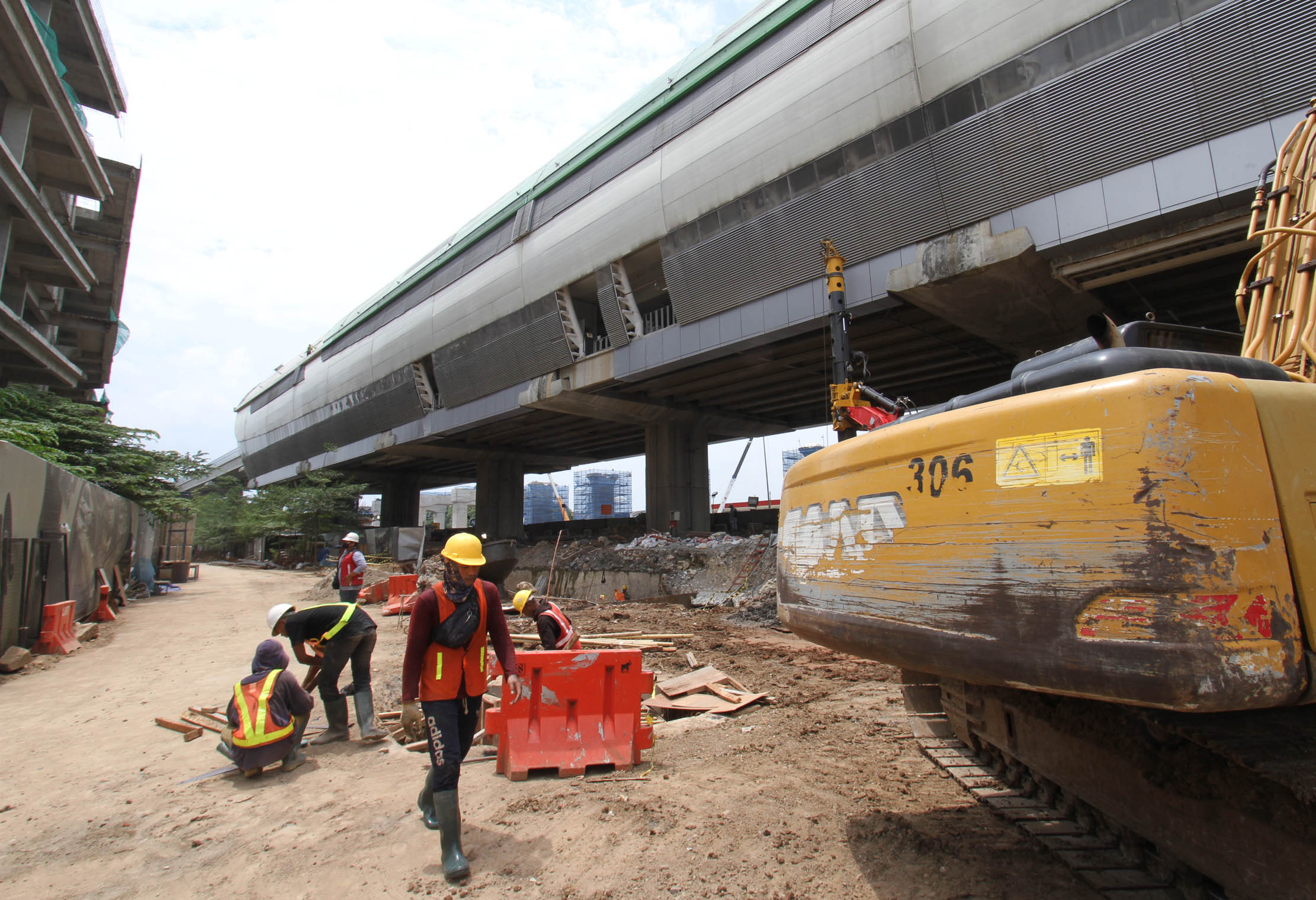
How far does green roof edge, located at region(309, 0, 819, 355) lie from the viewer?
755 inches

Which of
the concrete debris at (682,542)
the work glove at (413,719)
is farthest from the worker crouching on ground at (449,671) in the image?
the concrete debris at (682,542)

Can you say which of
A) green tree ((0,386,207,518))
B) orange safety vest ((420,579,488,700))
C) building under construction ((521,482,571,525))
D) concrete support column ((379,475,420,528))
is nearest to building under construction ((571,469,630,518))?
building under construction ((521,482,571,525))

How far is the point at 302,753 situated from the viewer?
556cm

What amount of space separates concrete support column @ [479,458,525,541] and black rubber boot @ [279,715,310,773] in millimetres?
35150

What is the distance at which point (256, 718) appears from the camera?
4.96 m

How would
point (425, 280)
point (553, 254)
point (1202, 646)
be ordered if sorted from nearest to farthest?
point (1202, 646)
point (553, 254)
point (425, 280)

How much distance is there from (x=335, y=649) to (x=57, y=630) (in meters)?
8.33

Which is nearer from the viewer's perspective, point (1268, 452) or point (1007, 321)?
point (1268, 452)

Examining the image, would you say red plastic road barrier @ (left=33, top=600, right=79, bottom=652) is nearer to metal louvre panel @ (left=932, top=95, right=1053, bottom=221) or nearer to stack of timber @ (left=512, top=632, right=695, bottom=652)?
stack of timber @ (left=512, top=632, right=695, bottom=652)

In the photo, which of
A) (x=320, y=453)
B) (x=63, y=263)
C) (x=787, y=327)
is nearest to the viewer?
(x=787, y=327)

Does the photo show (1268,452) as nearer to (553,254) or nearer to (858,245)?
(858,245)

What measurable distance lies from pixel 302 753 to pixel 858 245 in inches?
645

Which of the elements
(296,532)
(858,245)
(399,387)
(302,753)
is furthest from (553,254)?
(296,532)

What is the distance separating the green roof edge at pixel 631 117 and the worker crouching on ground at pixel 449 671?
19726 mm
